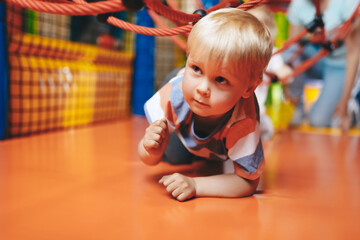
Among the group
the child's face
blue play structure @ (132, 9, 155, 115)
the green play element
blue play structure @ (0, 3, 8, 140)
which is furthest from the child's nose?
blue play structure @ (132, 9, 155, 115)

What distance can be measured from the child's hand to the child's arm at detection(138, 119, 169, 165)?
63mm

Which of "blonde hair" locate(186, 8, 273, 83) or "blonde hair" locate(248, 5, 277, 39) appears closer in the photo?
"blonde hair" locate(186, 8, 273, 83)

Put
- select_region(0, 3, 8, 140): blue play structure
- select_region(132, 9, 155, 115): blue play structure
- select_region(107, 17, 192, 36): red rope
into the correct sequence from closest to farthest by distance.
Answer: select_region(107, 17, 192, 36): red rope → select_region(0, 3, 8, 140): blue play structure → select_region(132, 9, 155, 115): blue play structure

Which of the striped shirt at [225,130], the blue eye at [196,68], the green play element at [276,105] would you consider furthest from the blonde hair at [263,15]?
the blue eye at [196,68]

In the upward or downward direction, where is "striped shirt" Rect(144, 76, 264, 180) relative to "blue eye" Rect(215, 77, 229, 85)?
downward

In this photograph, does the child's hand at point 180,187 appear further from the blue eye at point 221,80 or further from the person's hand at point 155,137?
the blue eye at point 221,80

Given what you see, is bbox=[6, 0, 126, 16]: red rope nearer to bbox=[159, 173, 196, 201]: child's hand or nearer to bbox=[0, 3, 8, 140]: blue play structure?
bbox=[159, 173, 196, 201]: child's hand

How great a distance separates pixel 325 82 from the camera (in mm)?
1964

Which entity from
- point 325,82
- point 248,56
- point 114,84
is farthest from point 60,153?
point 325,82

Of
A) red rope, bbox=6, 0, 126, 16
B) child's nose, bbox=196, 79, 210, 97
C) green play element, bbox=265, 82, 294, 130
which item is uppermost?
red rope, bbox=6, 0, 126, 16

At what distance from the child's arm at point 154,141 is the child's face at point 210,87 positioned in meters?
0.10

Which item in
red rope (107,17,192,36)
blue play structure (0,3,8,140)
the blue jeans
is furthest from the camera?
the blue jeans

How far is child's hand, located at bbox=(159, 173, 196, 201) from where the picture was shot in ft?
2.08

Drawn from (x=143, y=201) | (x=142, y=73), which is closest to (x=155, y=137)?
(x=143, y=201)
